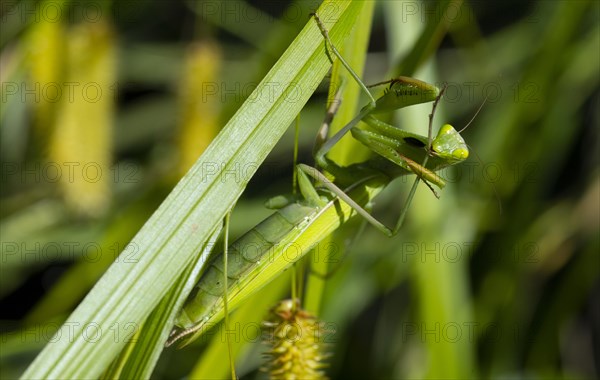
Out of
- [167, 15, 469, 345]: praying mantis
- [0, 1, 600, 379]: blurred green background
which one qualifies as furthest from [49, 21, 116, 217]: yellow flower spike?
[167, 15, 469, 345]: praying mantis

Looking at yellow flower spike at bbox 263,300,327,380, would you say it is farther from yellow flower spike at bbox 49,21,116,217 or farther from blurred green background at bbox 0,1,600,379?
yellow flower spike at bbox 49,21,116,217

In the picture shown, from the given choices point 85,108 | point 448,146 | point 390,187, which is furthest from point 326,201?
point 390,187

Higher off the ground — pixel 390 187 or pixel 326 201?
pixel 390 187

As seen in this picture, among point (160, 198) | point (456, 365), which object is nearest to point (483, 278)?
point (456, 365)

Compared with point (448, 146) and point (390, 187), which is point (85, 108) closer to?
point (448, 146)

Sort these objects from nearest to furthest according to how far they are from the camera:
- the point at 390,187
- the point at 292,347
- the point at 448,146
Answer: the point at 292,347 → the point at 448,146 → the point at 390,187

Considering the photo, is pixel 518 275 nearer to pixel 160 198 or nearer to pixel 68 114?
pixel 160 198
